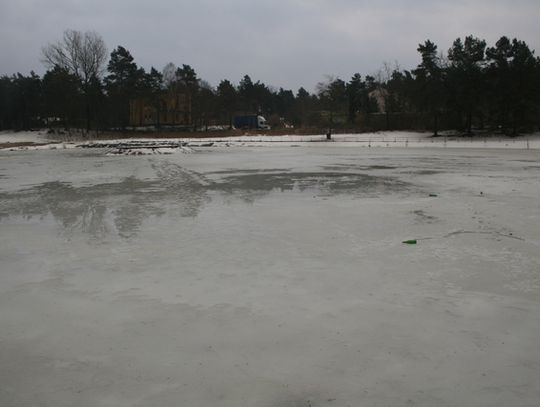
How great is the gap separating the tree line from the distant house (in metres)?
1.59

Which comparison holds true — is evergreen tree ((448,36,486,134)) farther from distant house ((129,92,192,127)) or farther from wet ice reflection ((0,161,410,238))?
distant house ((129,92,192,127))

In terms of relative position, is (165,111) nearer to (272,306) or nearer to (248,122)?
(248,122)

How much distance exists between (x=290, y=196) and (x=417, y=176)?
22.6ft

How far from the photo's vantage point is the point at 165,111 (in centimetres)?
7519

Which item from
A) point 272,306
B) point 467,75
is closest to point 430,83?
point 467,75

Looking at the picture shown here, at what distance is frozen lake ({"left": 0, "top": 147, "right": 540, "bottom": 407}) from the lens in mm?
3387

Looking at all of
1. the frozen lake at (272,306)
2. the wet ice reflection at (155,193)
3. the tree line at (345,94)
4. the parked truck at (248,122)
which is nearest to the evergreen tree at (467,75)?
the tree line at (345,94)

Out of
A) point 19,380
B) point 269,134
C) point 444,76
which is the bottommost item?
point 19,380

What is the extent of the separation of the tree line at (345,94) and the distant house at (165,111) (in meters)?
1.59

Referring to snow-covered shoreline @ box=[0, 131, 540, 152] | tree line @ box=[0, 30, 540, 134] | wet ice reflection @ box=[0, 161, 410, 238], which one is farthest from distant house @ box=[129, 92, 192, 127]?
wet ice reflection @ box=[0, 161, 410, 238]

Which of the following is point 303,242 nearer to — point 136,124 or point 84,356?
point 84,356

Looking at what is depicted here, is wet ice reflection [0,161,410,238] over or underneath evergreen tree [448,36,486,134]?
underneath

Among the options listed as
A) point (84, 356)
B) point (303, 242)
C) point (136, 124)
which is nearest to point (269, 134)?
point (136, 124)

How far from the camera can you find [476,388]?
10.9 ft
